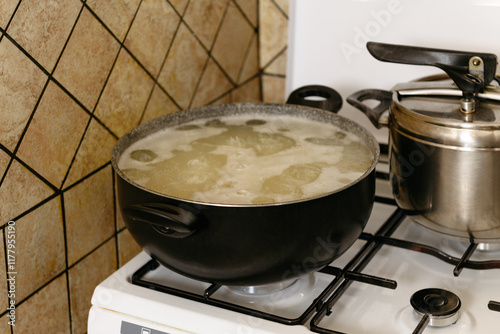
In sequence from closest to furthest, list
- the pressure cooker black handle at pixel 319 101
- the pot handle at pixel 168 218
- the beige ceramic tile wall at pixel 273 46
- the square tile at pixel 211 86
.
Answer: the pot handle at pixel 168 218 < the pressure cooker black handle at pixel 319 101 < the square tile at pixel 211 86 < the beige ceramic tile wall at pixel 273 46

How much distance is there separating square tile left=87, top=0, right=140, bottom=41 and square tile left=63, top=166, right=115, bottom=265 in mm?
229

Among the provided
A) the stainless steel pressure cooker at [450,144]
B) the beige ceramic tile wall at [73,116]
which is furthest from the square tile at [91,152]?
the stainless steel pressure cooker at [450,144]

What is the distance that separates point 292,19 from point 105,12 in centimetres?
45

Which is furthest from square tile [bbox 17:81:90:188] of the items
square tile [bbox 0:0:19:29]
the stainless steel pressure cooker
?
the stainless steel pressure cooker

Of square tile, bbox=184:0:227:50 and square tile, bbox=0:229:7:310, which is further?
square tile, bbox=184:0:227:50

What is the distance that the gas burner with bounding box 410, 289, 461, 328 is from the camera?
2.73 feet

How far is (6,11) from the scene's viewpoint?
843 millimetres

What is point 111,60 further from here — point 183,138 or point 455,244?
point 455,244

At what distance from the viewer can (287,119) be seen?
115 centimetres

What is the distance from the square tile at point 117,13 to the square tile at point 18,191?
0.27 metres

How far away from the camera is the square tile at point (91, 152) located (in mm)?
1012

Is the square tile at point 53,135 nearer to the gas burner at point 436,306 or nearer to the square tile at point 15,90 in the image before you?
the square tile at point 15,90

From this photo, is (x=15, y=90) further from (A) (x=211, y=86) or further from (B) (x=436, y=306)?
(B) (x=436, y=306)

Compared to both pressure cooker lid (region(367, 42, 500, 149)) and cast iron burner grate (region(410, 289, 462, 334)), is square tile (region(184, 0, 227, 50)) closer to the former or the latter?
pressure cooker lid (region(367, 42, 500, 149))
